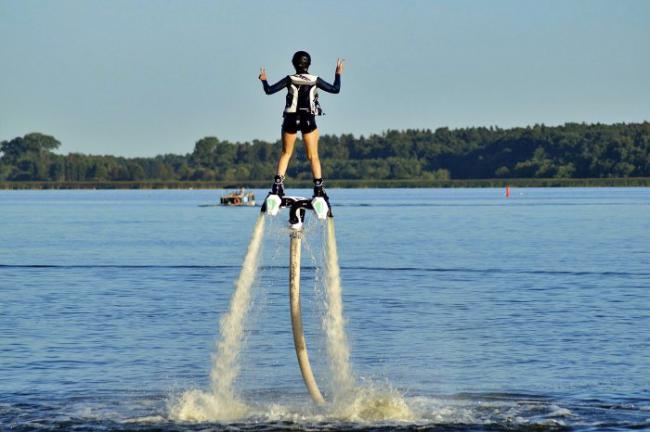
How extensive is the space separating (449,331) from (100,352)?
1395cm

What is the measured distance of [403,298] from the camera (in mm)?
65250

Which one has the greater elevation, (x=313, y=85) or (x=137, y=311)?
(x=313, y=85)

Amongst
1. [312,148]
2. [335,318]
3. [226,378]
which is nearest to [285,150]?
[312,148]

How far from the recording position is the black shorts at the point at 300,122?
26.3 metres

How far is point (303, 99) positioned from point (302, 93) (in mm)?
128

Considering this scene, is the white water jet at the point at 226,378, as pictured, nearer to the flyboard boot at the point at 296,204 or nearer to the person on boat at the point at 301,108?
the flyboard boot at the point at 296,204

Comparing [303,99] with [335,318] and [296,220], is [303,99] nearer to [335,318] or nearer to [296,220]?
[296,220]

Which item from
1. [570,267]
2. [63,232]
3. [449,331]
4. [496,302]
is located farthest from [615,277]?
[63,232]

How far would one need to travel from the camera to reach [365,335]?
5006 centimetres

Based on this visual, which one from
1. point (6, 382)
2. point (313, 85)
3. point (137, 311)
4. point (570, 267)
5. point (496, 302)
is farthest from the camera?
point (570, 267)

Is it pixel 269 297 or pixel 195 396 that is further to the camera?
pixel 269 297

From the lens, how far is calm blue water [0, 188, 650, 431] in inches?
1344

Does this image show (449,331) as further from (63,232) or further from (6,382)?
(63,232)

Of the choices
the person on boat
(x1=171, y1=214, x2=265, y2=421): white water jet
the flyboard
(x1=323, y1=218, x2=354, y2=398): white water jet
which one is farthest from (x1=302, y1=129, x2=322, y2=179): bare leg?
(x1=171, y1=214, x2=265, y2=421): white water jet
